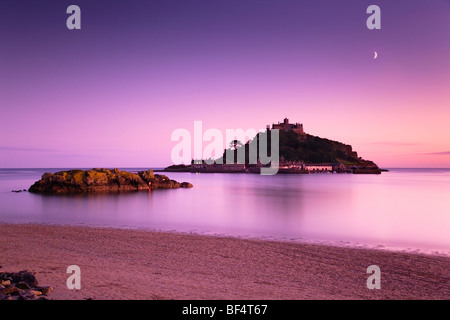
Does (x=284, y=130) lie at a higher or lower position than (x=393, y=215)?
higher

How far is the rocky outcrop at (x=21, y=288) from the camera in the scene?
592 cm

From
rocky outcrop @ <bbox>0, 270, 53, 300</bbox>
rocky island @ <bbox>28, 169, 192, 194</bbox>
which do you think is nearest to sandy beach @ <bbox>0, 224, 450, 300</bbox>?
rocky outcrop @ <bbox>0, 270, 53, 300</bbox>

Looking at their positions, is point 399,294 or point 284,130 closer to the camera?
point 399,294

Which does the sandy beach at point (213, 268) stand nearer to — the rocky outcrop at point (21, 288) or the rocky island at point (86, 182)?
the rocky outcrop at point (21, 288)

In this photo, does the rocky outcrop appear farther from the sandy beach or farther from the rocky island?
the rocky island

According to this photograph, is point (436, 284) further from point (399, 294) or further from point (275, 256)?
point (275, 256)

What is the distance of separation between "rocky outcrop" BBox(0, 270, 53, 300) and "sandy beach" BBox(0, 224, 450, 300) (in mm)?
265

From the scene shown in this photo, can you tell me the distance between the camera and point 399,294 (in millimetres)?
7457

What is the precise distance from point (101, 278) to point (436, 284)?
305 inches

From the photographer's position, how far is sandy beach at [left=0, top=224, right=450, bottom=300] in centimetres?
721

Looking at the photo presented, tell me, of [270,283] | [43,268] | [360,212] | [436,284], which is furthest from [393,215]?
[43,268]

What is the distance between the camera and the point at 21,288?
21.1ft
